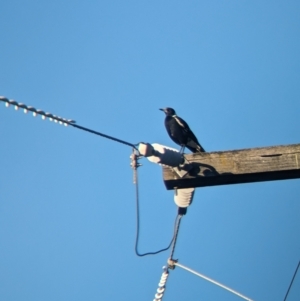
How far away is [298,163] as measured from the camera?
3914 mm

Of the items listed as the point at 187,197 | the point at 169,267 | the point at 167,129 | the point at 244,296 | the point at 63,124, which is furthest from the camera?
the point at 167,129

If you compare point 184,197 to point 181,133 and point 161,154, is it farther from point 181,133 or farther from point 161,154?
point 181,133

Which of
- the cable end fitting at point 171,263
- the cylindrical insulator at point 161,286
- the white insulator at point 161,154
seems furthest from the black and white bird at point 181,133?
the white insulator at point 161,154

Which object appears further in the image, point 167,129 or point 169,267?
point 167,129

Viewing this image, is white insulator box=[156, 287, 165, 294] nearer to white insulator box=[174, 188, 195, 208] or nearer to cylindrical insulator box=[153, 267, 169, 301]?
cylindrical insulator box=[153, 267, 169, 301]

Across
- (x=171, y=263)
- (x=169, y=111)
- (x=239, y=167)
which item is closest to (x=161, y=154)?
(x=239, y=167)

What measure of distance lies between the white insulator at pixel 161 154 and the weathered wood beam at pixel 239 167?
0.11 metres

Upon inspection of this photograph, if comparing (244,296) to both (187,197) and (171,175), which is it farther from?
(171,175)

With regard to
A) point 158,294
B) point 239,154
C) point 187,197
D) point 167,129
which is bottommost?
point 158,294

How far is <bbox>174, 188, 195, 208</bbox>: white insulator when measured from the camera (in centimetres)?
420

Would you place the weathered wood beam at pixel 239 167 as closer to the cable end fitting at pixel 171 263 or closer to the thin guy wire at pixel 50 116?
the thin guy wire at pixel 50 116

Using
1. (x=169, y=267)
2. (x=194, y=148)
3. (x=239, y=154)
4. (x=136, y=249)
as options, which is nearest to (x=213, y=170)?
(x=239, y=154)

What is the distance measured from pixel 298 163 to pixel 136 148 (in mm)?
1071

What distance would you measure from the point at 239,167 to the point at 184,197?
50 cm
